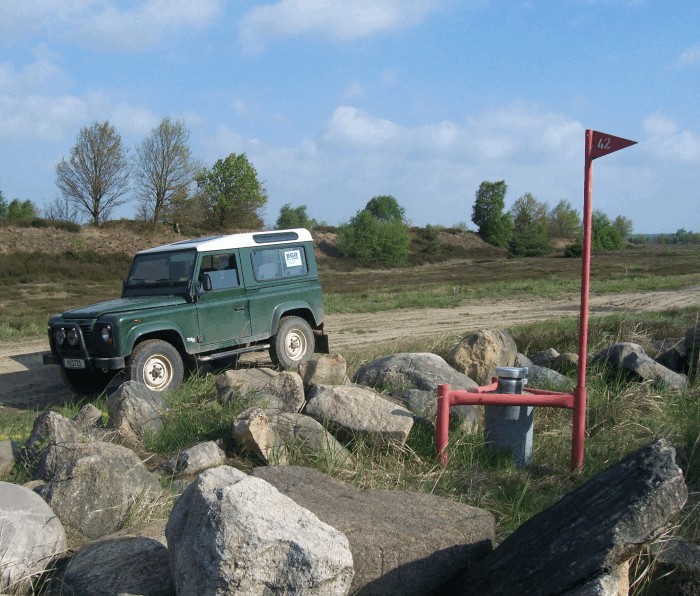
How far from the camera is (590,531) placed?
131 inches

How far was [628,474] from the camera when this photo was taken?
3533 mm

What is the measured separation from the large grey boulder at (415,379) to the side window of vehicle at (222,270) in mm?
2669

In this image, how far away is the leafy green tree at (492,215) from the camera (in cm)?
6888

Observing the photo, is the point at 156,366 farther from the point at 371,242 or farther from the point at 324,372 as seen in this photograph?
the point at 371,242

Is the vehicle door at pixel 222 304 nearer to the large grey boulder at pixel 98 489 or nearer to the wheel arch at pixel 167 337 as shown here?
the wheel arch at pixel 167 337

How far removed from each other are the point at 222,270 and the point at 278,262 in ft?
3.35

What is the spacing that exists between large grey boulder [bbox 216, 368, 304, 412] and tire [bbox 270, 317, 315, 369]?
132 inches

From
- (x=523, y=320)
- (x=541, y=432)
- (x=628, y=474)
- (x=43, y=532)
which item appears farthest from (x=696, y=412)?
(x=523, y=320)

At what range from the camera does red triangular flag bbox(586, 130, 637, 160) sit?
227 inches

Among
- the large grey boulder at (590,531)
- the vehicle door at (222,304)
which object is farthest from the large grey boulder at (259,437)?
the vehicle door at (222,304)

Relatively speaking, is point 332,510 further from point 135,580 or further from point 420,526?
point 135,580

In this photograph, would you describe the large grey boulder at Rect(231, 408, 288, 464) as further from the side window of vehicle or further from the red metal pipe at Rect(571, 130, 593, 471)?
the side window of vehicle

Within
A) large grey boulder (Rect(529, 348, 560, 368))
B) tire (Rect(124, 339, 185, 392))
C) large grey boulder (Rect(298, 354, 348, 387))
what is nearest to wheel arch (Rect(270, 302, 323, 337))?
tire (Rect(124, 339, 185, 392))

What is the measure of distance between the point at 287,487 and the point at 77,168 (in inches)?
1797
